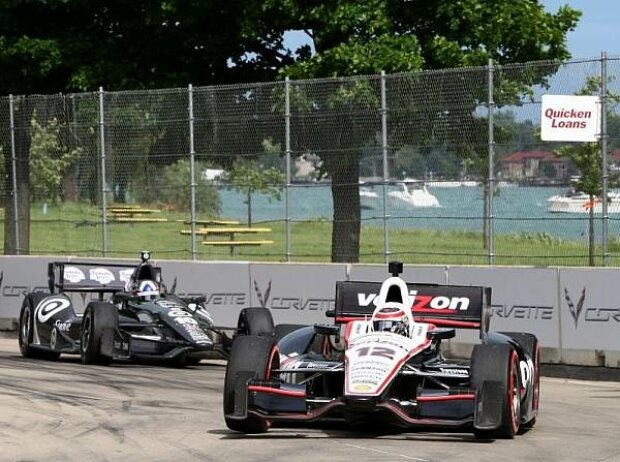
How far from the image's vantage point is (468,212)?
58.7 feet

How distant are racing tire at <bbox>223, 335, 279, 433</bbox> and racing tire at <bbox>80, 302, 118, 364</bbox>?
18.1 feet

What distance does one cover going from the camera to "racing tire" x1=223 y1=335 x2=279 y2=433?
1126 cm

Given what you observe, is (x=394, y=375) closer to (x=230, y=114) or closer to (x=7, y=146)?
(x=230, y=114)

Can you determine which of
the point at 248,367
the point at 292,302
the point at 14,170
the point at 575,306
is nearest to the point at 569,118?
the point at 575,306

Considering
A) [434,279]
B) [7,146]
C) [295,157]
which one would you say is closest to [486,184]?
[434,279]

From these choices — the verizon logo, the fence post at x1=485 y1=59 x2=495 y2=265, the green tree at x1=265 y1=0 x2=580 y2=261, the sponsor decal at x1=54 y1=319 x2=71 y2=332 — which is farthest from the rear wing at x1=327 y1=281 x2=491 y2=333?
the green tree at x1=265 y1=0 x2=580 y2=261

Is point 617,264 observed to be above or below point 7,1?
below

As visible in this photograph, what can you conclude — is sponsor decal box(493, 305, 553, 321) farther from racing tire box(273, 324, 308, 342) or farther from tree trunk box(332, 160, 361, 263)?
racing tire box(273, 324, 308, 342)

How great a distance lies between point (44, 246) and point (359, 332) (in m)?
12.6

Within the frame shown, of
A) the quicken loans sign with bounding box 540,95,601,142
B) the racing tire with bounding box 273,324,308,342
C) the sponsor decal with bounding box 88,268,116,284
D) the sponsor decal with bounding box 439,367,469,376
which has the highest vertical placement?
the quicken loans sign with bounding box 540,95,601,142

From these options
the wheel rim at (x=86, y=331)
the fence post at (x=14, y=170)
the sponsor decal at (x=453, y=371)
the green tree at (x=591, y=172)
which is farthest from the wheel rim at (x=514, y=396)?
the fence post at (x=14, y=170)

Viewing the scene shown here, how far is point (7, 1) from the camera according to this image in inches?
1126

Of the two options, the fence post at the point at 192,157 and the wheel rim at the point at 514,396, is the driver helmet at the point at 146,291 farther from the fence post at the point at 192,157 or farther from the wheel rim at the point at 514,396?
the wheel rim at the point at 514,396

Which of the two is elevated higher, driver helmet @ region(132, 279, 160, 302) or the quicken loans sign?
the quicken loans sign
